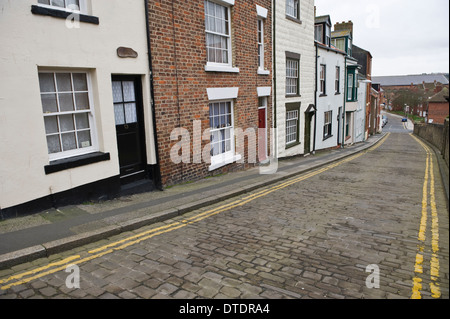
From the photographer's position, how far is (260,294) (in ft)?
12.6

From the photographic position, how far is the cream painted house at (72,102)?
5.43 meters

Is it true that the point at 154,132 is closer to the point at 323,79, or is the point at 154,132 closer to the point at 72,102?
the point at 72,102

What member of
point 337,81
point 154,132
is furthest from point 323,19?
point 154,132

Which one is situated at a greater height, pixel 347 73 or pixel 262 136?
pixel 347 73

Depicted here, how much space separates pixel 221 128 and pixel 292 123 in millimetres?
6688

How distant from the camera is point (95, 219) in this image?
5977mm

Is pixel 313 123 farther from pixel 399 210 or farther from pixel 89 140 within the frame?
pixel 89 140

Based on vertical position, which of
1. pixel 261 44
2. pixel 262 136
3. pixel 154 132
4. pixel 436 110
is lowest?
pixel 436 110

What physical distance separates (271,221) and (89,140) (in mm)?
4369

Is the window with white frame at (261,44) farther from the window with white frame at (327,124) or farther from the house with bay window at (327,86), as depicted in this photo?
the window with white frame at (327,124)

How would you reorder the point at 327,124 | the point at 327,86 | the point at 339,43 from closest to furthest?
the point at 327,86
the point at 327,124
the point at 339,43

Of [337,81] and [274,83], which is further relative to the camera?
[337,81]

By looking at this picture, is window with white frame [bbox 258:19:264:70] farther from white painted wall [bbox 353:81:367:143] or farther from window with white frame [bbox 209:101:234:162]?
white painted wall [bbox 353:81:367:143]

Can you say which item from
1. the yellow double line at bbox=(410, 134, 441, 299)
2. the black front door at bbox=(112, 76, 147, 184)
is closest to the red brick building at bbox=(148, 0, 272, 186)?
the black front door at bbox=(112, 76, 147, 184)
